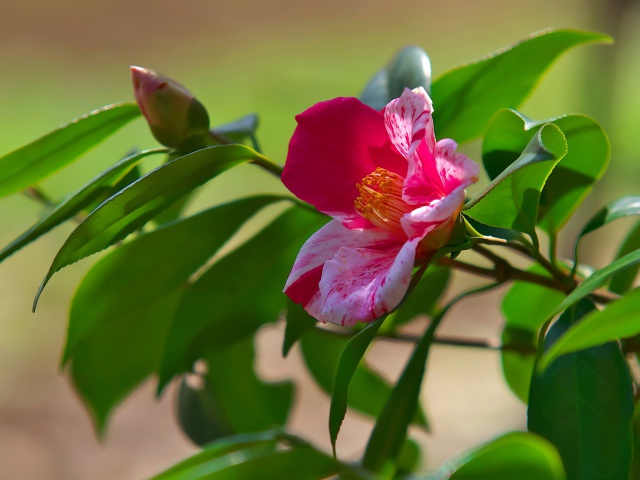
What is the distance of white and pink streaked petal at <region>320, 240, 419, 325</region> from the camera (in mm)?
397

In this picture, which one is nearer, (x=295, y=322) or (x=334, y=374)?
(x=295, y=322)

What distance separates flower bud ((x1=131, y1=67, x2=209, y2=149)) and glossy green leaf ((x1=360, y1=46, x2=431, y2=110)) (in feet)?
0.42

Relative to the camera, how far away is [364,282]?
0.42m

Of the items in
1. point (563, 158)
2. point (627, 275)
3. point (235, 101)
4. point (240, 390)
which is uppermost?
point (563, 158)

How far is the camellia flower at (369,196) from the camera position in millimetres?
410

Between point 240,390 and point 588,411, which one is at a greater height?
point 588,411

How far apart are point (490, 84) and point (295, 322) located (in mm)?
204

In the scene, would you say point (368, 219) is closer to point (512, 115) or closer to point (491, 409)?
point (512, 115)

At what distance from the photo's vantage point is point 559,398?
1.50 ft

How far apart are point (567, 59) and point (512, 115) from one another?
465 cm

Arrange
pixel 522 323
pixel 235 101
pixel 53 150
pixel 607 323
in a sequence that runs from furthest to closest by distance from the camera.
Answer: pixel 235 101 < pixel 522 323 < pixel 53 150 < pixel 607 323

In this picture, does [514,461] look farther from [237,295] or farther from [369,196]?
[237,295]

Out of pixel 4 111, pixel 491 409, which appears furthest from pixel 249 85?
pixel 491 409

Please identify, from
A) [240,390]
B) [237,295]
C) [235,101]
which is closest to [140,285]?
[237,295]
